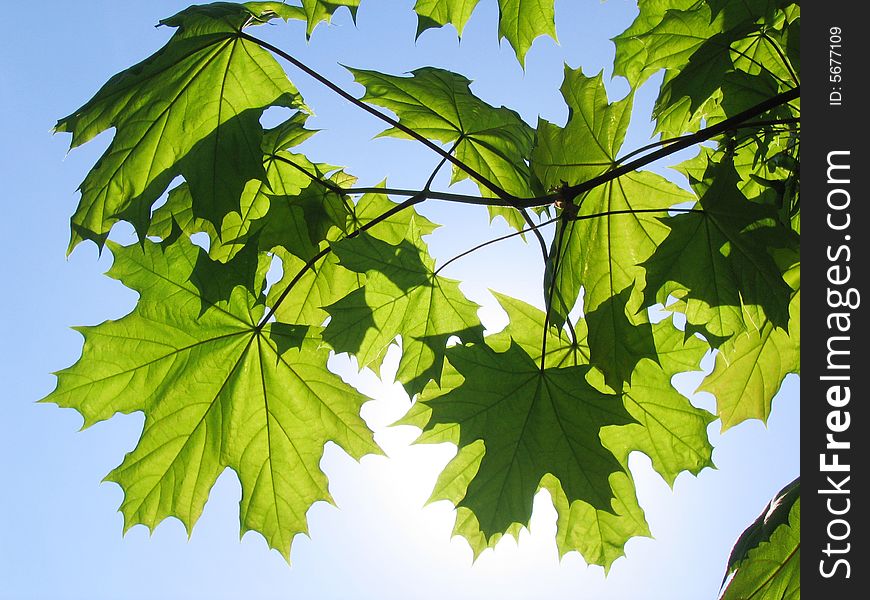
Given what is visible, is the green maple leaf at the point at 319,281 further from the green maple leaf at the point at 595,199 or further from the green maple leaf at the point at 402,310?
the green maple leaf at the point at 595,199

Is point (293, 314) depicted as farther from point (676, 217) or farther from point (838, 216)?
point (838, 216)

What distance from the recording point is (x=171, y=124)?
5.29 feet

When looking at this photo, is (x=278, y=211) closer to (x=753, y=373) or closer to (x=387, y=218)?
(x=387, y=218)

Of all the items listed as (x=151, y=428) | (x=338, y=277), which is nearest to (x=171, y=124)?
(x=338, y=277)

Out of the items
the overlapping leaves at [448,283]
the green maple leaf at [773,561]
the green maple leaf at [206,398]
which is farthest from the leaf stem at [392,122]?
the green maple leaf at [773,561]

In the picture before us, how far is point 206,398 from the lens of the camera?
1.84m

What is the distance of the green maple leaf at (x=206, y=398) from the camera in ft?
5.74

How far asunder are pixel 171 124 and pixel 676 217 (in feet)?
3.71

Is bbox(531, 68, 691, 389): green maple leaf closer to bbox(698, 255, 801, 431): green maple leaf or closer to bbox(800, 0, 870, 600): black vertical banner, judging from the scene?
bbox(800, 0, 870, 600): black vertical banner

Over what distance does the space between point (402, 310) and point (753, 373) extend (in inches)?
37.8

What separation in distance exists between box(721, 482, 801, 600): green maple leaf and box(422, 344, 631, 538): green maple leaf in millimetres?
457

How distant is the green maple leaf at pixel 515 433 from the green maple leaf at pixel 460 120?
438 millimetres

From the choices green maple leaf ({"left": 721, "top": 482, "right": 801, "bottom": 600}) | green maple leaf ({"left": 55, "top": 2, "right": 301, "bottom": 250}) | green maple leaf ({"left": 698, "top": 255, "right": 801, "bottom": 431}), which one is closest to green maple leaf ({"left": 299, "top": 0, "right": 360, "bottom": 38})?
green maple leaf ({"left": 55, "top": 2, "right": 301, "bottom": 250})

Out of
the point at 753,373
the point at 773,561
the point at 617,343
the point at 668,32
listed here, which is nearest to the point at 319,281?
the point at 617,343
